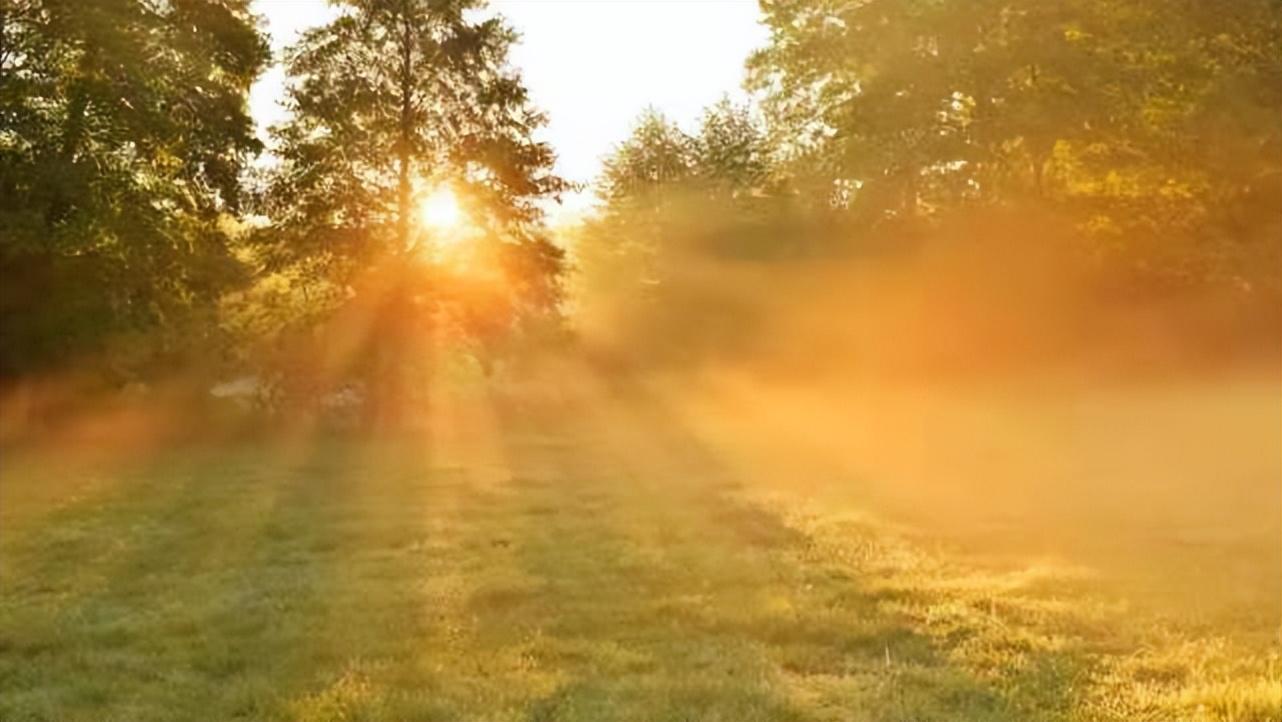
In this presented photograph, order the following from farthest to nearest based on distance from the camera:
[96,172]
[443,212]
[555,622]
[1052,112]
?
1. [443,212]
2. [1052,112]
3. [96,172]
4. [555,622]

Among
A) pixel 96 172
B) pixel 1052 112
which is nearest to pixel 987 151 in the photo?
pixel 1052 112

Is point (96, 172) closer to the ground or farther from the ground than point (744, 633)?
farther from the ground

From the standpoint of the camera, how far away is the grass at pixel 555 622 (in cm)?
664

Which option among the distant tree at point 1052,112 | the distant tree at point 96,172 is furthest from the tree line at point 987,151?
the distant tree at point 96,172

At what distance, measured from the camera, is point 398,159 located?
1147 inches

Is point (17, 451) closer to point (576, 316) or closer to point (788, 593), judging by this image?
point (788, 593)

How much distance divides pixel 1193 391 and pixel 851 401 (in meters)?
9.54

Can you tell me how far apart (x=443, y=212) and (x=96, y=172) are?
887 centimetres

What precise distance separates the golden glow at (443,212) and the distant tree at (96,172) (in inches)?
229

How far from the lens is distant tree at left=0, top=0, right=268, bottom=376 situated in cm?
2281

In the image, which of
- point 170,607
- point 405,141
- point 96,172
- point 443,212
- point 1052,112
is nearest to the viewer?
point 170,607

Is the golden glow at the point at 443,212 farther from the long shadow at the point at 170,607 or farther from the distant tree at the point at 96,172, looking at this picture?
the long shadow at the point at 170,607

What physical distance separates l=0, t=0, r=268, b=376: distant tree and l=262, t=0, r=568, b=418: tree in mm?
2924

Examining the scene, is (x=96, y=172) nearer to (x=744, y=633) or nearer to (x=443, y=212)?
(x=443, y=212)
